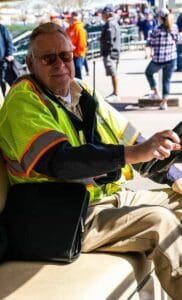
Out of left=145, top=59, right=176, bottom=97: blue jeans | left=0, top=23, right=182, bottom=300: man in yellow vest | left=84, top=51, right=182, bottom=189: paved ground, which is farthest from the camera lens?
left=145, top=59, right=176, bottom=97: blue jeans

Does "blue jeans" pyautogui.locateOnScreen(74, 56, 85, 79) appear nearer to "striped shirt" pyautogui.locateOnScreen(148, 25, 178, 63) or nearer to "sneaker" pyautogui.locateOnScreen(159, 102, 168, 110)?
"striped shirt" pyautogui.locateOnScreen(148, 25, 178, 63)

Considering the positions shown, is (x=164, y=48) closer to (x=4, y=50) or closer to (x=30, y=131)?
(x=4, y=50)

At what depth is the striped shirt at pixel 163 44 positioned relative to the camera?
32.1 feet

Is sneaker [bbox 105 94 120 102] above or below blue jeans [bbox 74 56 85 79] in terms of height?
below

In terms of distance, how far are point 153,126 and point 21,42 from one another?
303 inches

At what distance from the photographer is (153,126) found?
833 cm

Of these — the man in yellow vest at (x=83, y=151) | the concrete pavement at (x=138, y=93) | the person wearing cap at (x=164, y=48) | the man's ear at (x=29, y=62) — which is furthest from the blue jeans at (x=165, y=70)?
the man's ear at (x=29, y=62)

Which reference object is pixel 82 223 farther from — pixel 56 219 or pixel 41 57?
pixel 41 57

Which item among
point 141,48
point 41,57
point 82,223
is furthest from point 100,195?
point 141,48

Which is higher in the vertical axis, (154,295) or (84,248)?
(84,248)

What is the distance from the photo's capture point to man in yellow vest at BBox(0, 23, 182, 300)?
2.35 m

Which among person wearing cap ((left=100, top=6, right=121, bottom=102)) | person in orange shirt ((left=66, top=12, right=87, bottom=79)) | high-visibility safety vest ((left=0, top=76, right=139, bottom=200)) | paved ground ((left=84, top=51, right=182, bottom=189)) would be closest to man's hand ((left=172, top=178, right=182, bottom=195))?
high-visibility safety vest ((left=0, top=76, right=139, bottom=200))

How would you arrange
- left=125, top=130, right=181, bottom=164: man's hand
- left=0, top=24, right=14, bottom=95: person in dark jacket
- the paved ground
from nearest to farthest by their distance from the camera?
left=125, top=130, right=181, bottom=164: man's hand → the paved ground → left=0, top=24, right=14, bottom=95: person in dark jacket

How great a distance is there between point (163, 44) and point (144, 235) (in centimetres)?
759
